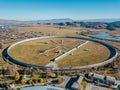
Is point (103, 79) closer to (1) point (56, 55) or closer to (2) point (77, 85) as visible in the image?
(2) point (77, 85)

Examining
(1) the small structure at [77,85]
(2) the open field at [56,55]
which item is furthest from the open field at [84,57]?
(1) the small structure at [77,85]

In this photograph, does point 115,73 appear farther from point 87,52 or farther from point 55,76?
point 87,52

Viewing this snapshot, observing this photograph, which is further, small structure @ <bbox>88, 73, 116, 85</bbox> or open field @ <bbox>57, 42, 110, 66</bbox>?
open field @ <bbox>57, 42, 110, 66</bbox>

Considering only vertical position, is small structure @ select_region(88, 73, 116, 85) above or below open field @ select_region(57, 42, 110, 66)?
below

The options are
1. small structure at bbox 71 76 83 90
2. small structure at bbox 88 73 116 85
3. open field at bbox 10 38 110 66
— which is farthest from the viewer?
open field at bbox 10 38 110 66

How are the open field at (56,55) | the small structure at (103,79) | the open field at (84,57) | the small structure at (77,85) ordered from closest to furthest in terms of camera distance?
the small structure at (77,85), the small structure at (103,79), the open field at (84,57), the open field at (56,55)

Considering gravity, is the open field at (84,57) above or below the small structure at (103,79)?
above

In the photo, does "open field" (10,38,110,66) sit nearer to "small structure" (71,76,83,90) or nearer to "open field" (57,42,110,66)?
"open field" (57,42,110,66)

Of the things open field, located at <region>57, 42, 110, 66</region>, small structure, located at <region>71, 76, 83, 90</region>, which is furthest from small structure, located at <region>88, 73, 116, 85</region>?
open field, located at <region>57, 42, 110, 66</region>

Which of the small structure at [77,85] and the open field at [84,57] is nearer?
the small structure at [77,85]

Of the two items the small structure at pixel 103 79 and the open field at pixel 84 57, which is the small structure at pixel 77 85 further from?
the open field at pixel 84 57

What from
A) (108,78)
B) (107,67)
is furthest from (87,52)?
(108,78)
